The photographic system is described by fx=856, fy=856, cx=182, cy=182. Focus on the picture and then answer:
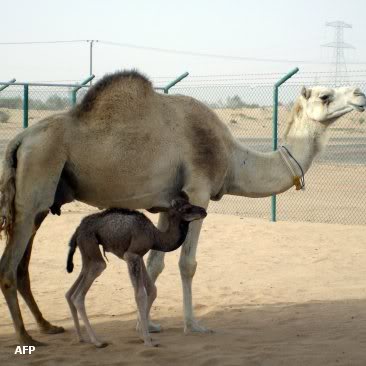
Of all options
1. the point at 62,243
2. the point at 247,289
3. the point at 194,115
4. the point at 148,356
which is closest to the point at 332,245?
the point at 247,289

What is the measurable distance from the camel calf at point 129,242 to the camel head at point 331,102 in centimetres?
169

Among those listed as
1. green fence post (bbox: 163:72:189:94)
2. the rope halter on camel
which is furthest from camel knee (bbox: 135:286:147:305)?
green fence post (bbox: 163:72:189:94)

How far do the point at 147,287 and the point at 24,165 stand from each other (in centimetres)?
141

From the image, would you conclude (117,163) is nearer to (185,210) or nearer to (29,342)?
(185,210)

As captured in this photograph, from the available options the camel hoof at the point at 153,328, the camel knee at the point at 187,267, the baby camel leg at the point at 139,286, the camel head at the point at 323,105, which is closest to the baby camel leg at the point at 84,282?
the baby camel leg at the point at 139,286

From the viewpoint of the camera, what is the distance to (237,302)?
28.8 feet

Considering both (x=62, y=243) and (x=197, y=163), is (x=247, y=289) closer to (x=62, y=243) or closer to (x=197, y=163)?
(x=197, y=163)

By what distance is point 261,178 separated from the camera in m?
7.99

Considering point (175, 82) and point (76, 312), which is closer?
point (76, 312)

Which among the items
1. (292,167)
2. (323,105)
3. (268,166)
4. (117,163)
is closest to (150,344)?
(117,163)

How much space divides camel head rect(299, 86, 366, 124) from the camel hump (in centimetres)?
160
